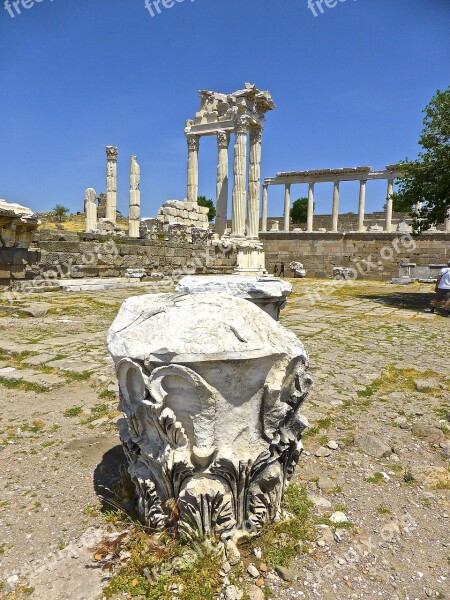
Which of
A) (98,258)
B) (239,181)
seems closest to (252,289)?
(98,258)

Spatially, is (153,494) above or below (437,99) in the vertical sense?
below

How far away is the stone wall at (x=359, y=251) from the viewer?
73.7 ft

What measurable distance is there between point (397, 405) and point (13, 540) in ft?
10.4

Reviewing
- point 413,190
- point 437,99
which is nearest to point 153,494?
point 413,190

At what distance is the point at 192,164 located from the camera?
24.9 metres

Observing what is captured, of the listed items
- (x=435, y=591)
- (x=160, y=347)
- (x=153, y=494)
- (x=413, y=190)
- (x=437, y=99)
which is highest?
(x=437, y=99)

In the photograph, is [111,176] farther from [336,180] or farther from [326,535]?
[326,535]

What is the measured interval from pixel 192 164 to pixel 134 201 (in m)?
4.95

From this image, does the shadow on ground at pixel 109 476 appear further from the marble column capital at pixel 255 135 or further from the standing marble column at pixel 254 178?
the marble column capital at pixel 255 135

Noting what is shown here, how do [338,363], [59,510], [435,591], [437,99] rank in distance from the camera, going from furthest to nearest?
[437,99]
[338,363]
[59,510]
[435,591]

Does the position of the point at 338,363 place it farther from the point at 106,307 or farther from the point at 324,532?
the point at 106,307

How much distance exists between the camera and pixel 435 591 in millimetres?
1775

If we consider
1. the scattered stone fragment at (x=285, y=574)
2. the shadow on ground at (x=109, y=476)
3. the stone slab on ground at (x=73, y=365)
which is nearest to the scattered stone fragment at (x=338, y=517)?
the scattered stone fragment at (x=285, y=574)

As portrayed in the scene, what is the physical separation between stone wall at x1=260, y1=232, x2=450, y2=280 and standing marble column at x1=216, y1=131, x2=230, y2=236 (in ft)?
13.3
